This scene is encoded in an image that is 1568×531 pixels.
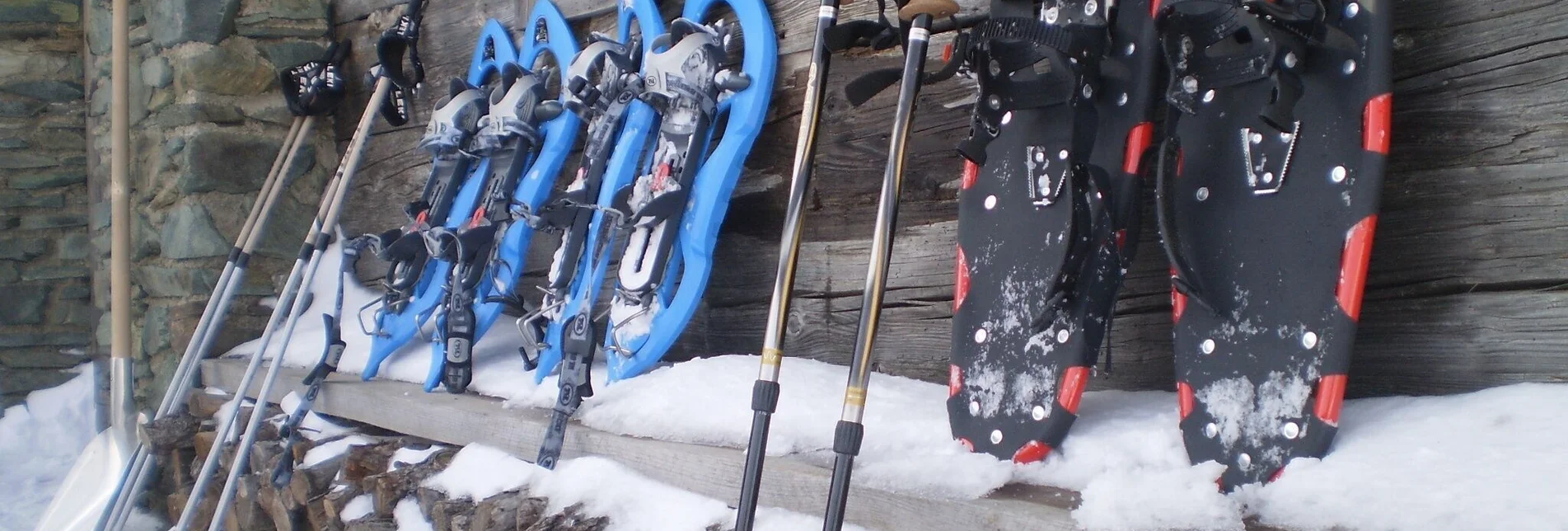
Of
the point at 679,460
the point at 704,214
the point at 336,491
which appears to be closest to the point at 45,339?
the point at 336,491

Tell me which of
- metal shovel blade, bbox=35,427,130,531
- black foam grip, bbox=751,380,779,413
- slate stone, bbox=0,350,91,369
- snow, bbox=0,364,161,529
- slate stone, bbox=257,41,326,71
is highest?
slate stone, bbox=257,41,326,71

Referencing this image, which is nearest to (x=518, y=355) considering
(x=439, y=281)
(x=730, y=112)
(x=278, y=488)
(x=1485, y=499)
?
(x=439, y=281)

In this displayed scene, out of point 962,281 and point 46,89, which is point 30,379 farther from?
point 962,281

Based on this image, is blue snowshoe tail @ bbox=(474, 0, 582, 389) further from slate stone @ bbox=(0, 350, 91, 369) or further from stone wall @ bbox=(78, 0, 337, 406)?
slate stone @ bbox=(0, 350, 91, 369)

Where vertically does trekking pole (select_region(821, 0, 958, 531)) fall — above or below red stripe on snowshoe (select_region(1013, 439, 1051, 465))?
above

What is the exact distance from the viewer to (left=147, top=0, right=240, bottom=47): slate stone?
313 cm

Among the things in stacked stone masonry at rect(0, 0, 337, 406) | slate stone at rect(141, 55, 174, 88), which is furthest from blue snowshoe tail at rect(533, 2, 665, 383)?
slate stone at rect(141, 55, 174, 88)

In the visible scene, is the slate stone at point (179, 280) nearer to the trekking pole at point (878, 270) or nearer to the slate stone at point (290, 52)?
the slate stone at point (290, 52)

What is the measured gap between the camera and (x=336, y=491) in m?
2.22

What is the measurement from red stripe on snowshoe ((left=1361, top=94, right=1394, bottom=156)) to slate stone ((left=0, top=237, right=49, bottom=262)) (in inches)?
170

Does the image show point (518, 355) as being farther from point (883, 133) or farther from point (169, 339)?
point (169, 339)

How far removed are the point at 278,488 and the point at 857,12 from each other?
5.62 ft

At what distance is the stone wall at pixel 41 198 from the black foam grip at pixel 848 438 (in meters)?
3.82

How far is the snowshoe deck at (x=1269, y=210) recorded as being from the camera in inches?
44.3
